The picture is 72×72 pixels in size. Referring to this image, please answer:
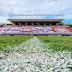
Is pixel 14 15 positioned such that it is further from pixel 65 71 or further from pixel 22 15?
pixel 65 71

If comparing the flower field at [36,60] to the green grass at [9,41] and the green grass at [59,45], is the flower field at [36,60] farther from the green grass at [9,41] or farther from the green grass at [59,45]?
the green grass at [9,41]

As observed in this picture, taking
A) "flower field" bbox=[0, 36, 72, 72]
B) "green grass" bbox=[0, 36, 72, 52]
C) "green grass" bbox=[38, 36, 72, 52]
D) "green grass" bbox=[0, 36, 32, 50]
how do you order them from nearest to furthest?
1. "flower field" bbox=[0, 36, 72, 72]
2. "green grass" bbox=[38, 36, 72, 52]
3. "green grass" bbox=[0, 36, 72, 52]
4. "green grass" bbox=[0, 36, 32, 50]

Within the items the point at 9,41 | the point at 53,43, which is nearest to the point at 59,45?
the point at 53,43

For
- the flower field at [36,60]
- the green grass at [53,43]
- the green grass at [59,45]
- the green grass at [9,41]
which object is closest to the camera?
the flower field at [36,60]

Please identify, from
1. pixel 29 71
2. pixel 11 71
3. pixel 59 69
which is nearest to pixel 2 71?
pixel 11 71

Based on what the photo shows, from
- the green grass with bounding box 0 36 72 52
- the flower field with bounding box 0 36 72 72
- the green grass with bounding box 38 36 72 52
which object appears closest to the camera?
the flower field with bounding box 0 36 72 72

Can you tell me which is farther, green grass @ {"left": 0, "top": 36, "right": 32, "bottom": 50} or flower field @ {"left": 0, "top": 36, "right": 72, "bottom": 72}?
green grass @ {"left": 0, "top": 36, "right": 32, "bottom": 50}

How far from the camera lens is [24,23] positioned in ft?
103

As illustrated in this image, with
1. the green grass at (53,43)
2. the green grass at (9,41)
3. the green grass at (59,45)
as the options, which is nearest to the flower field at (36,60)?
the green grass at (59,45)

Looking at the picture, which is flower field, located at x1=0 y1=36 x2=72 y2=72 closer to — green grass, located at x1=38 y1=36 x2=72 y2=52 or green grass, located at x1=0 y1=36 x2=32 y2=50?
green grass, located at x1=38 y1=36 x2=72 y2=52

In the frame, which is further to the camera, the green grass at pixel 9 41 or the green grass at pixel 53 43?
the green grass at pixel 9 41

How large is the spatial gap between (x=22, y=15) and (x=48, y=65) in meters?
30.5

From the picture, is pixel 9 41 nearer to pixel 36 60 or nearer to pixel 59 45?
pixel 59 45

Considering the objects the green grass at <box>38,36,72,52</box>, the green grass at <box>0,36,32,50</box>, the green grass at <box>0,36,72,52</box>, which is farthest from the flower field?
the green grass at <box>0,36,32,50</box>
